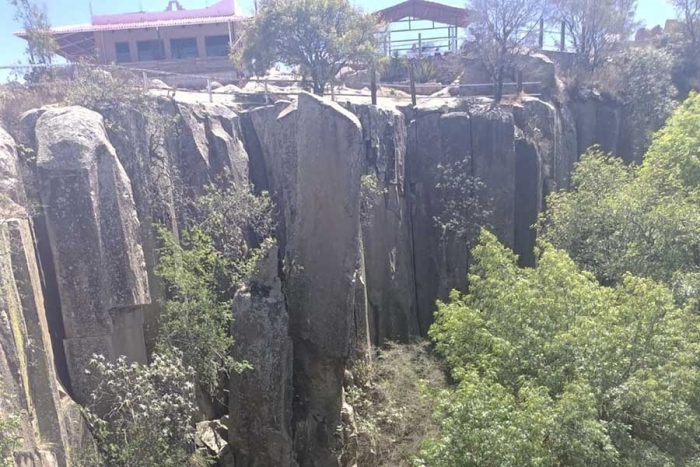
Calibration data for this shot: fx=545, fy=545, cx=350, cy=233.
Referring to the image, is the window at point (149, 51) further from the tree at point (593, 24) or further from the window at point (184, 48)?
the tree at point (593, 24)

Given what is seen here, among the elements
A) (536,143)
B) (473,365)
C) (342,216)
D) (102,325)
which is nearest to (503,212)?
(536,143)

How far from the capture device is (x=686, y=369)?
370 inches

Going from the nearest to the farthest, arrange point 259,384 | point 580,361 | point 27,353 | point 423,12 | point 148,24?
point 27,353 < point 580,361 < point 259,384 < point 148,24 < point 423,12

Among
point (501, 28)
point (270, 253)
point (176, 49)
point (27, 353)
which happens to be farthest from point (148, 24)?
point (27, 353)

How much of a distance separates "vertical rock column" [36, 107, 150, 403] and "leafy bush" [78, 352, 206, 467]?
0.57 meters

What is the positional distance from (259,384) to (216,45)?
25.7 m

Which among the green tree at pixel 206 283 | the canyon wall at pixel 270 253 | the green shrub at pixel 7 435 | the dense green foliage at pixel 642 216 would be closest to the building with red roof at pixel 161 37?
the canyon wall at pixel 270 253

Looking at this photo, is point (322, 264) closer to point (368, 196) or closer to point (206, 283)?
point (206, 283)

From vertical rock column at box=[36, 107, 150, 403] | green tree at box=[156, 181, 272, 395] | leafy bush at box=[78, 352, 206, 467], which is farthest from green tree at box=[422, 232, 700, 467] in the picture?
vertical rock column at box=[36, 107, 150, 403]

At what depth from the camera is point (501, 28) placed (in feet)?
85.7

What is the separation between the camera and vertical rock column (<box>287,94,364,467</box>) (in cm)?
1318

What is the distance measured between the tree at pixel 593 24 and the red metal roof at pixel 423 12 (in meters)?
6.21

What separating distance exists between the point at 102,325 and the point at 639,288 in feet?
33.8

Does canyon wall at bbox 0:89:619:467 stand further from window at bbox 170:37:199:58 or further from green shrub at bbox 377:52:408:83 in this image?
window at bbox 170:37:199:58
